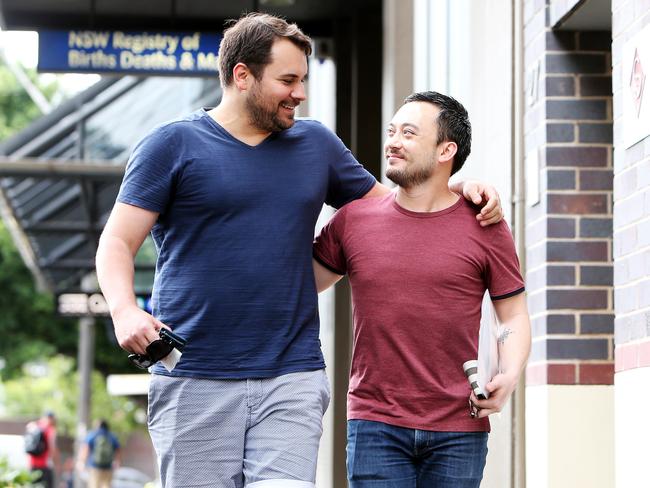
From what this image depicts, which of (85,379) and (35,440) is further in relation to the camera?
(85,379)

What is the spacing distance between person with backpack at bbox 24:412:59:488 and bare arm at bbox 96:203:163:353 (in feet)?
49.7

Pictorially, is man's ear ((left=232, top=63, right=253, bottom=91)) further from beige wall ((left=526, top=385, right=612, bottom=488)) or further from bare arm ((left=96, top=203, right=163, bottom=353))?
beige wall ((left=526, top=385, right=612, bottom=488))

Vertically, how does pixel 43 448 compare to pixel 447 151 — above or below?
below

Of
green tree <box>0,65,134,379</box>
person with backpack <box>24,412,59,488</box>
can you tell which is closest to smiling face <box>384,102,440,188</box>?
person with backpack <box>24,412,59,488</box>

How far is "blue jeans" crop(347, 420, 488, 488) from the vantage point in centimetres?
419

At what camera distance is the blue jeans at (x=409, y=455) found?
419 cm

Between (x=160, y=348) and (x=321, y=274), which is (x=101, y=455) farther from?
(x=160, y=348)

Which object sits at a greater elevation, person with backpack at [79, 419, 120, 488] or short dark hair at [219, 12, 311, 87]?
short dark hair at [219, 12, 311, 87]

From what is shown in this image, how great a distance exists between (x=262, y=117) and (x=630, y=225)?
1.42m

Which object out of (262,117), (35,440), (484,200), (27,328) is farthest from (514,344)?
(27,328)

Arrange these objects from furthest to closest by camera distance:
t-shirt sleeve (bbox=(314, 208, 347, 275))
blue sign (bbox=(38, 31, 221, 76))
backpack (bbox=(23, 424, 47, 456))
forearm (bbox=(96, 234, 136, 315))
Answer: backpack (bbox=(23, 424, 47, 456)), blue sign (bbox=(38, 31, 221, 76)), t-shirt sleeve (bbox=(314, 208, 347, 275)), forearm (bbox=(96, 234, 136, 315))

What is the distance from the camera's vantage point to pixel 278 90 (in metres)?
4.19

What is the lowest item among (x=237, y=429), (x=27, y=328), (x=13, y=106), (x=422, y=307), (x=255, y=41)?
(x=27, y=328)

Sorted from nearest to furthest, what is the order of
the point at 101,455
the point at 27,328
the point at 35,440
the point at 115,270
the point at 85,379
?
the point at 115,270
the point at 35,440
the point at 101,455
the point at 85,379
the point at 27,328
